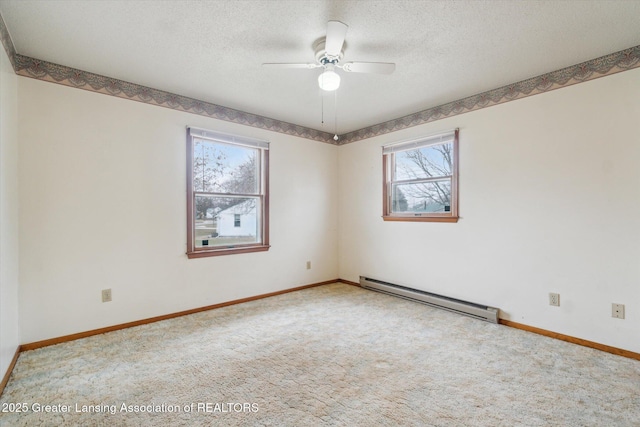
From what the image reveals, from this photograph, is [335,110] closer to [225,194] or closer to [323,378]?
[225,194]

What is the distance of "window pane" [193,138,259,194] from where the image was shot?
3562 millimetres

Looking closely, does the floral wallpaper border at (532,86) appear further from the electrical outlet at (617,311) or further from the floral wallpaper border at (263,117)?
the electrical outlet at (617,311)

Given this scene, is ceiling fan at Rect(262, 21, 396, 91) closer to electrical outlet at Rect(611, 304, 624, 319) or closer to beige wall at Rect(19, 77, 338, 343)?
beige wall at Rect(19, 77, 338, 343)

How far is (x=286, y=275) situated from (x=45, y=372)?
2.70m

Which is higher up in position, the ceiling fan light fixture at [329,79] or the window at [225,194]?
the ceiling fan light fixture at [329,79]

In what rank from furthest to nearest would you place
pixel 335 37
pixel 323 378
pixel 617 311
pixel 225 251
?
pixel 225 251, pixel 617 311, pixel 323 378, pixel 335 37

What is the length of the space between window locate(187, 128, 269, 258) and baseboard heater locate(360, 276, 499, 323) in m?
1.72

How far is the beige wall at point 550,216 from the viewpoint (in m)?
2.45

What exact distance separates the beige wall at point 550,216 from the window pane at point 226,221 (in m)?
2.26

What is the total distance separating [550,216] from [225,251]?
3597 mm

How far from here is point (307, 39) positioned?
2.25 m

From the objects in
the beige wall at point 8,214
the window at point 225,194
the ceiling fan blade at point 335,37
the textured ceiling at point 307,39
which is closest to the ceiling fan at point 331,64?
the ceiling fan blade at point 335,37

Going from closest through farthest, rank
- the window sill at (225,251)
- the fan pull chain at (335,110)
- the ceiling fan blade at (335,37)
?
the ceiling fan blade at (335,37) → the fan pull chain at (335,110) → the window sill at (225,251)

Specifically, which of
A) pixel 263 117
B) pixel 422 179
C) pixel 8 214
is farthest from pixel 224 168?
pixel 422 179
